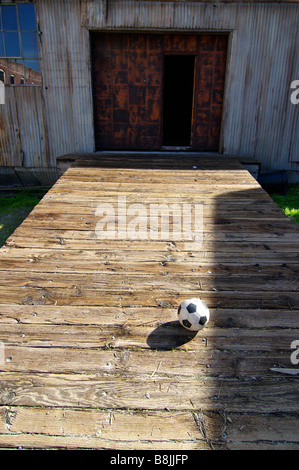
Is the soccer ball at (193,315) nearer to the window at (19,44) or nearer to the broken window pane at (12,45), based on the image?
the window at (19,44)

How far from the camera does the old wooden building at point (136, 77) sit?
656 cm

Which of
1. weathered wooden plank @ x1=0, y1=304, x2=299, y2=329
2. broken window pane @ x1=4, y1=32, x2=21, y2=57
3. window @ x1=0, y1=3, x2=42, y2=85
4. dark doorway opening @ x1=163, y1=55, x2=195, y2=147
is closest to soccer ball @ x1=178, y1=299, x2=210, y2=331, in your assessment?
weathered wooden plank @ x1=0, y1=304, x2=299, y2=329

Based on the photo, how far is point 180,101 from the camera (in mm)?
12406

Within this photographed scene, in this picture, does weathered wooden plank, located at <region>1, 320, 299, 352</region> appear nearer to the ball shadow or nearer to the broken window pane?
the ball shadow

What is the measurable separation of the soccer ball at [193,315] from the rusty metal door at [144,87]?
5.65 m

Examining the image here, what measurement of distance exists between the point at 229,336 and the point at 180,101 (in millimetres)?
11356

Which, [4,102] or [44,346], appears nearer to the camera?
[44,346]

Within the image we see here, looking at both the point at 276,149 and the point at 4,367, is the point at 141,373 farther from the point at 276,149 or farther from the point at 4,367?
the point at 276,149

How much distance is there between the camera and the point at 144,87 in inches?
286

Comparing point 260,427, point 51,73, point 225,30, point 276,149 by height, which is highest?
point 225,30

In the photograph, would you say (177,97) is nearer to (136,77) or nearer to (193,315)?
(136,77)

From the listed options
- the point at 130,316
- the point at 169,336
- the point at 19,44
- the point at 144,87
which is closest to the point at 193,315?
the point at 169,336

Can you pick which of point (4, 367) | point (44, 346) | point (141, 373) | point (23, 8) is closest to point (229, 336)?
point (141, 373)

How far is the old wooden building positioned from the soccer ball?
556cm
